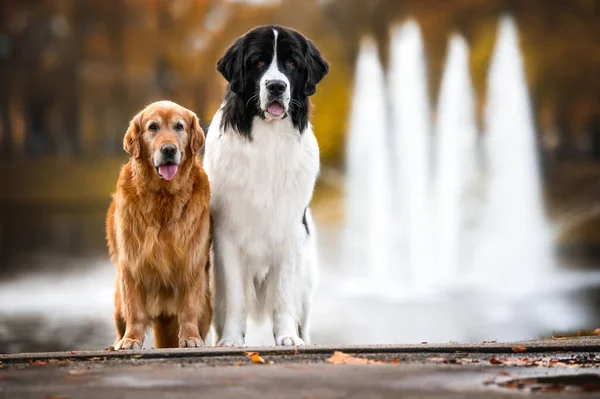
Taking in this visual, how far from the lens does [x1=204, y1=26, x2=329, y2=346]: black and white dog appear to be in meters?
6.16

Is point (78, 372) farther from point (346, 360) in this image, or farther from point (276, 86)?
point (276, 86)

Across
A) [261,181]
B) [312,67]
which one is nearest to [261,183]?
[261,181]

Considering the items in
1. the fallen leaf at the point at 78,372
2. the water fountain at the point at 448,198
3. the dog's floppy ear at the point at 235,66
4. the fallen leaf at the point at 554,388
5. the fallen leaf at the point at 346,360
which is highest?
the water fountain at the point at 448,198

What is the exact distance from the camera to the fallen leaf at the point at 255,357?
4.87 meters

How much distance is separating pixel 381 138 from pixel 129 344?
19.6m

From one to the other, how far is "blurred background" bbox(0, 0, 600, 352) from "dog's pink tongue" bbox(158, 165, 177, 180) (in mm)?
15135

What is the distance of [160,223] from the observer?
6090mm

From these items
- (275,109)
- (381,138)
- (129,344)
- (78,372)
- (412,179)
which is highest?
(381,138)

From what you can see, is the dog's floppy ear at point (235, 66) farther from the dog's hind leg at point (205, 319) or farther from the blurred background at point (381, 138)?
the blurred background at point (381, 138)

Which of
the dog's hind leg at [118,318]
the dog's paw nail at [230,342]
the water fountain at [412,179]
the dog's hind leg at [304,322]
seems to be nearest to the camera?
the dog's paw nail at [230,342]

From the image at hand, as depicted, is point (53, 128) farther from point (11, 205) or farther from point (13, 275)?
point (13, 275)

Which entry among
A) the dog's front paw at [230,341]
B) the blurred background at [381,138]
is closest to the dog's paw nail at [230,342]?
the dog's front paw at [230,341]

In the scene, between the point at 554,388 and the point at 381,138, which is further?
the point at 381,138

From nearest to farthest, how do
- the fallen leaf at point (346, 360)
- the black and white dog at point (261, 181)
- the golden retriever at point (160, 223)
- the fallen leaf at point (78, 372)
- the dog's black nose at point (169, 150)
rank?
1. the fallen leaf at point (78, 372)
2. the fallen leaf at point (346, 360)
3. the dog's black nose at point (169, 150)
4. the golden retriever at point (160, 223)
5. the black and white dog at point (261, 181)
